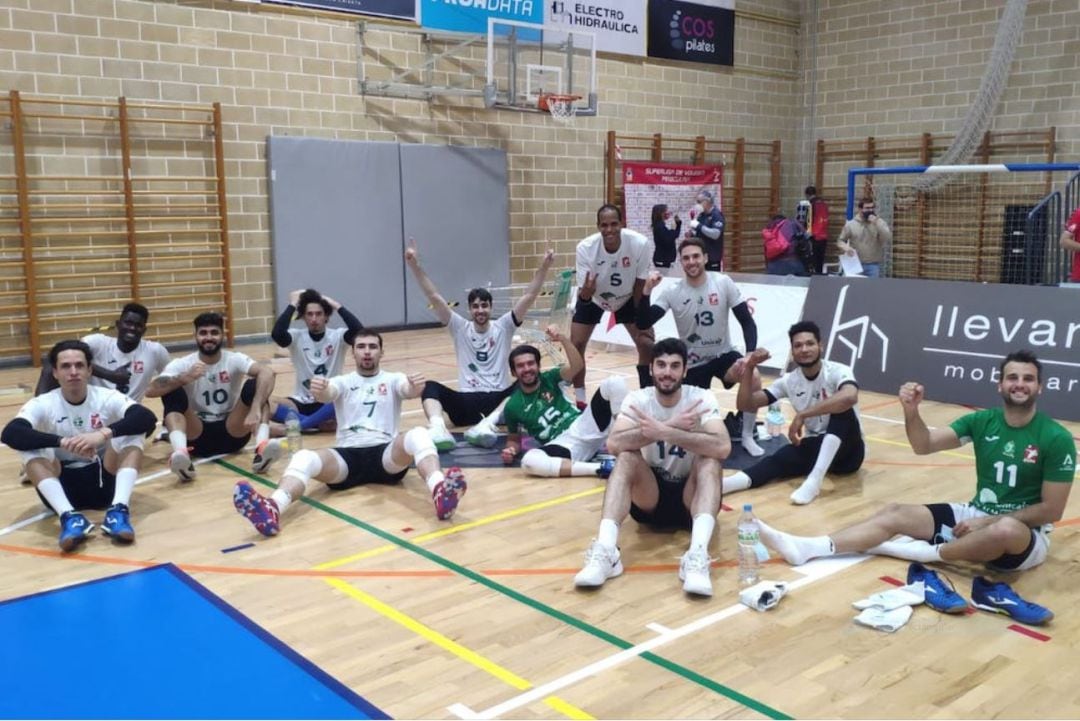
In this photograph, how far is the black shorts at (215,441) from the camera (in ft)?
26.1

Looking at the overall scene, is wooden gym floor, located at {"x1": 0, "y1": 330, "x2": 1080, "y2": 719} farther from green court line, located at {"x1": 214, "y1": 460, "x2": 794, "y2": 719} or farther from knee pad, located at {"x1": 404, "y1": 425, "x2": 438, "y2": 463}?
knee pad, located at {"x1": 404, "y1": 425, "x2": 438, "y2": 463}

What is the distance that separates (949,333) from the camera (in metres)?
10.1

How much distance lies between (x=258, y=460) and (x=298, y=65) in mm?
8284

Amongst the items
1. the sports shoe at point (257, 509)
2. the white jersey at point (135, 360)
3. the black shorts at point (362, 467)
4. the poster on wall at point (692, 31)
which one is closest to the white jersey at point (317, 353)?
the white jersey at point (135, 360)

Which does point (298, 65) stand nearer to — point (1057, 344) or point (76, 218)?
point (76, 218)

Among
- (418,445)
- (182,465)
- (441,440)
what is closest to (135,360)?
(182,465)

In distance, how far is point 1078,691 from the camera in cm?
399

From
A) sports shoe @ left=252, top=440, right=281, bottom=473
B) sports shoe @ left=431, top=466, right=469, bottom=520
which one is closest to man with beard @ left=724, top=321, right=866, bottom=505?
sports shoe @ left=431, top=466, right=469, bottom=520

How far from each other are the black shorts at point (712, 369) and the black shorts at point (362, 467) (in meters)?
2.81

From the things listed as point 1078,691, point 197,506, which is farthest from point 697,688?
point 197,506

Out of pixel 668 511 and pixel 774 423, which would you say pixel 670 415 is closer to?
pixel 668 511

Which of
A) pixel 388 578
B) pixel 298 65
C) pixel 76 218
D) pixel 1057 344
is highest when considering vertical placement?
pixel 298 65

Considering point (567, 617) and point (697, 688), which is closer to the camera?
point (697, 688)

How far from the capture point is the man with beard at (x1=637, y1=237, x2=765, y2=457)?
8.20 meters
